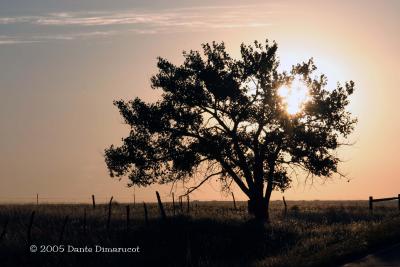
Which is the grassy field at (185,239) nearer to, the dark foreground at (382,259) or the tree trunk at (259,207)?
the dark foreground at (382,259)

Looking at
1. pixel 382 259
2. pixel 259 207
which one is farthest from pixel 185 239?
pixel 382 259

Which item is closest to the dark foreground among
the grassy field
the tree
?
the grassy field

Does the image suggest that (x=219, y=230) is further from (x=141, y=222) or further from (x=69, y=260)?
(x=69, y=260)

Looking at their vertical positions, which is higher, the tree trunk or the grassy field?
the tree trunk

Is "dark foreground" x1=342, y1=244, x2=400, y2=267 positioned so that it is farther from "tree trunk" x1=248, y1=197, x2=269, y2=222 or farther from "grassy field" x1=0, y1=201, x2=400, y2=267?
"tree trunk" x1=248, y1=197, x2=269, y2=222

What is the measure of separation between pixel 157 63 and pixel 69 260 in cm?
2069

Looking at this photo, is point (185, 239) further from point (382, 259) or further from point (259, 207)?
point (382, 259)

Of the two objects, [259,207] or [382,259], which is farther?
[259,207]

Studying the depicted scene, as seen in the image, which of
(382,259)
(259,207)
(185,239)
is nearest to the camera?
(382,259)

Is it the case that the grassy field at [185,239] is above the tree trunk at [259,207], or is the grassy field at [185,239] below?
below

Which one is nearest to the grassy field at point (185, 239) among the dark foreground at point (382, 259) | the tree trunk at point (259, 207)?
the dark foreground at point (382, 259)

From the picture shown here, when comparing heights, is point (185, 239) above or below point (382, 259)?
above

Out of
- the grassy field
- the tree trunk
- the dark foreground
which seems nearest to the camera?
the dark foreground

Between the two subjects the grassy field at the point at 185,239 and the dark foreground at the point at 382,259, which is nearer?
the dark foreground at the point at 382,259
